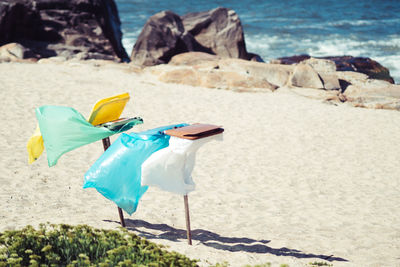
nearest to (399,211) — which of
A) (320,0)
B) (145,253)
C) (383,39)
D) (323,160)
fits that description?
(323,160)

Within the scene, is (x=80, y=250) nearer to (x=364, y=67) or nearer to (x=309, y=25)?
(x=364, y=67)

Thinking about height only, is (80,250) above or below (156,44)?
below

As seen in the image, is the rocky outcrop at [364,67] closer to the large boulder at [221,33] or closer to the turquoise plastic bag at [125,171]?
the large boulder at [221,33]

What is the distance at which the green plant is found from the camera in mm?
4355

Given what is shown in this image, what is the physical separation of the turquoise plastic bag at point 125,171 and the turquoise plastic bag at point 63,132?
1.12 feet

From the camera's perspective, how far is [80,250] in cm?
462

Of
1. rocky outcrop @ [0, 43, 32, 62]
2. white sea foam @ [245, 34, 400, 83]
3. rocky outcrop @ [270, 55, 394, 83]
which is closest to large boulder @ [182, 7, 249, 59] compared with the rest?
rocky outcrop @ [270, 55, 394, 83]

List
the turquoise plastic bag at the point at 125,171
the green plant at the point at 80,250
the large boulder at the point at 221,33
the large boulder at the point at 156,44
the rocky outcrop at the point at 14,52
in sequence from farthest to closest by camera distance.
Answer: the large boulder at the point at 221,33 < the large boulder at the point at 156,44 < the rocky outcrop at the point at 14,52 < the turquoise plastic bag at the point at 125,171 < the green plant at the point at 80,250

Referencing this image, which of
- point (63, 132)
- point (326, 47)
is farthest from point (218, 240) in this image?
point (326, 47)

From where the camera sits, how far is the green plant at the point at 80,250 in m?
4.36

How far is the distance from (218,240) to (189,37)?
15.9 meters

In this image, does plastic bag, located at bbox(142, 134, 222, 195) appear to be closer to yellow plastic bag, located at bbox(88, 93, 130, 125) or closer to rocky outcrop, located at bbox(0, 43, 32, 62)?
yellow plastic bag, located at bbox(88, 93, 130, 125)

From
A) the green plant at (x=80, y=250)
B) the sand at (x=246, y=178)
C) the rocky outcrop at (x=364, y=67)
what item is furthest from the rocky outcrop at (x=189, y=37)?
the green plant at (x=80, y=250)

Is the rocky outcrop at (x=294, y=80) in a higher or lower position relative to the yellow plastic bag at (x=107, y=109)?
lower
